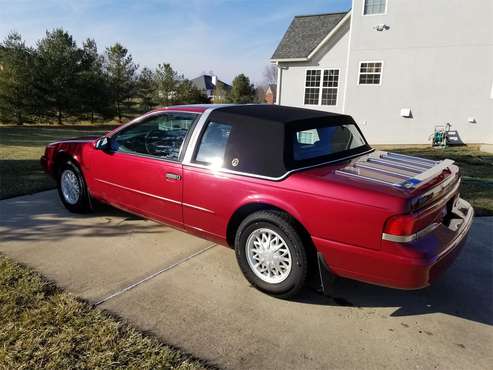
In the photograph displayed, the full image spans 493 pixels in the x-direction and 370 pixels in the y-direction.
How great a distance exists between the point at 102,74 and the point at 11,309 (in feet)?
106

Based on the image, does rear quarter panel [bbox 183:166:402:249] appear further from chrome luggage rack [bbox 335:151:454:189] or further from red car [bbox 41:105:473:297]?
chrome luggage rack [bbox 335:151:454:189]

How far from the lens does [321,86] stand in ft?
57.0

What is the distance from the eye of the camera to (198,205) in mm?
3498

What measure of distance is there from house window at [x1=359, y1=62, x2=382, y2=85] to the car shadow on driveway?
13.3 m

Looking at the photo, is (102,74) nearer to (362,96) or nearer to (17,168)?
(362,96)

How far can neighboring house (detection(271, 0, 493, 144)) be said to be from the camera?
13.7 meters

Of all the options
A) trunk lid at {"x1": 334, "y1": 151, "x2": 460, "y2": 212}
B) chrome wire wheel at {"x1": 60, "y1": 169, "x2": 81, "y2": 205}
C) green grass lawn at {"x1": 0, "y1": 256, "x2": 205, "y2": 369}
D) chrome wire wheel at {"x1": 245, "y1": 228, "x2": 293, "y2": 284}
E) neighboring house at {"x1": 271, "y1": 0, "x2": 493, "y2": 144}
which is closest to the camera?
green grass lawn at {"x1": 0, "y1": 256, "x2": 205, "y2": 369}

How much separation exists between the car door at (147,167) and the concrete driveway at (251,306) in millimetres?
462

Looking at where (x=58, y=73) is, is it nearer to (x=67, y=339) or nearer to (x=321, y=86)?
(x=321, y=86)

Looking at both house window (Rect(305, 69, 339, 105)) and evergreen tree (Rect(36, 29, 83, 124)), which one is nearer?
house window (Rect(305, 69, 339, 105))

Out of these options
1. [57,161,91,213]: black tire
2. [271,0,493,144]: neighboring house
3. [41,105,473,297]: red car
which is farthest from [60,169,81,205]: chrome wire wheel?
[271,0,493,144]: neighboring house

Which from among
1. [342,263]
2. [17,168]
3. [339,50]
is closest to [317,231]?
[342,263]

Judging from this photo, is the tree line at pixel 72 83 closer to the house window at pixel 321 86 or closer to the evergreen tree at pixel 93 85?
the evergreen tree at pixel 93 85

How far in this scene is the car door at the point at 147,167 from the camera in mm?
3719
